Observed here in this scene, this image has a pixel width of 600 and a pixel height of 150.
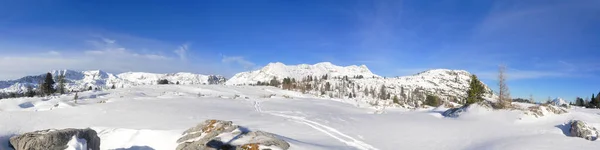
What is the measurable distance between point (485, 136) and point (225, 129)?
1378 centimetres

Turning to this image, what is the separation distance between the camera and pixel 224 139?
12.4 m

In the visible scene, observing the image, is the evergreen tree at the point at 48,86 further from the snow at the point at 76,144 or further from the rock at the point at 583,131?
the rock at the point at 583,131

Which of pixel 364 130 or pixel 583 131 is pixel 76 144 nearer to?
pixel 364 130

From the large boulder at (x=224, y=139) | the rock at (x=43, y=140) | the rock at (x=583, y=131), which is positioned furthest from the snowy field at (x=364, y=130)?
the rock at (x=43, y=140)

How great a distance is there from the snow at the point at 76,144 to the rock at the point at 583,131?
21358 mm

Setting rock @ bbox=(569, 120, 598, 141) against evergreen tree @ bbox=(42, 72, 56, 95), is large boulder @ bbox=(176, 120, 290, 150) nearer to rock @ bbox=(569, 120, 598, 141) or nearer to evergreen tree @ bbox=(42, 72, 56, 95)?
rock @ bbox=(569, 120, 598, 141)

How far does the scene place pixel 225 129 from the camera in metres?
14.2

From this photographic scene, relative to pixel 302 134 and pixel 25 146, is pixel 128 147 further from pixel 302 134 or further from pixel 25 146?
pixel 302 134

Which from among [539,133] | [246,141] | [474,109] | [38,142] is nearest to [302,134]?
[246,141]

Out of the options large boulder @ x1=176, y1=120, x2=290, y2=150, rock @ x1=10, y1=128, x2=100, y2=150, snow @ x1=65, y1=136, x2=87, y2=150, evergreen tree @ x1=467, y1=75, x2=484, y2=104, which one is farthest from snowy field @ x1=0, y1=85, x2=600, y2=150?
evergreen tree @ x1=467, y1=75, x2=484, y2=104

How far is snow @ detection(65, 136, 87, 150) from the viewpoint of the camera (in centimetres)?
1045

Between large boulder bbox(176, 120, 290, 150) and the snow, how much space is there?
3.32 metres

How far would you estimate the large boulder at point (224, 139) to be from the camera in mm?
11695

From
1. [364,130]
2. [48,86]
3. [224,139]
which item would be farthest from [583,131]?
[48,86]
